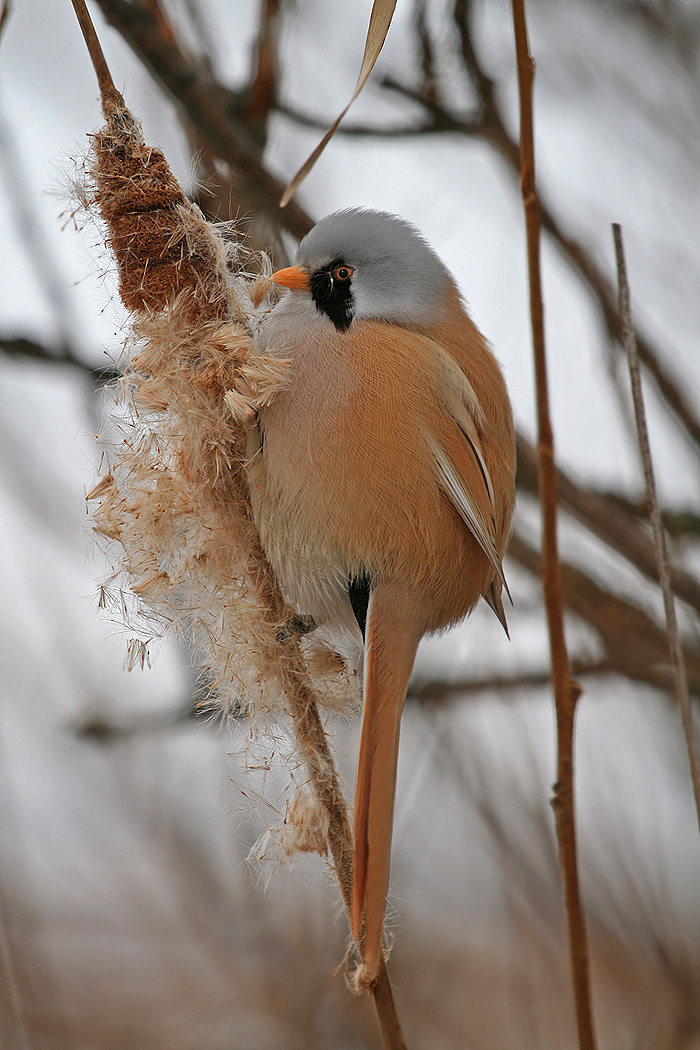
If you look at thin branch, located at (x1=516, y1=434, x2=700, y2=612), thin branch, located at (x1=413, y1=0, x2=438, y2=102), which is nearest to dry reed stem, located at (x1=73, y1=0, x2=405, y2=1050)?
thin branch, located at (x1=516, y1=434, x2=700, y2=612)

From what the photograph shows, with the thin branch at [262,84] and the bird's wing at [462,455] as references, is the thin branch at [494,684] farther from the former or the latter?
the thin branch at [262,84]

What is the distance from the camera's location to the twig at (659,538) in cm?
93

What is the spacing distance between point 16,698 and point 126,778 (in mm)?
396

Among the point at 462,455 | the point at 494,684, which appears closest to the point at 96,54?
the point at 462,455

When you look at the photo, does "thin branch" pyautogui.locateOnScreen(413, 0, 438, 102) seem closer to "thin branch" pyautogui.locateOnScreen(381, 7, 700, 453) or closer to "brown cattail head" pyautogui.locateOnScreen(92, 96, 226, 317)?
"thin branch" pyautogui.locateOnScreen(381, 7, 700, 453)

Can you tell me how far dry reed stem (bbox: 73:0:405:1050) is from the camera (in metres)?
1.34

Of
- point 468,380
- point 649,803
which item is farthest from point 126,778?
point 468,380

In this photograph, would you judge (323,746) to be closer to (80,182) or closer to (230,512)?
(230,512)

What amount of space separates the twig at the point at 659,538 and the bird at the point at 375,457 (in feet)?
1.67

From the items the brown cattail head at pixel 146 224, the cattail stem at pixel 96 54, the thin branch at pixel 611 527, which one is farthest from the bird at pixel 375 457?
the thin branch at pixel 611 527

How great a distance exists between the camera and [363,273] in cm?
160

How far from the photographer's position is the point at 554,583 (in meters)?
0.81

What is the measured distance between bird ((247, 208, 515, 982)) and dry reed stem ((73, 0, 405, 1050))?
6 centimetres

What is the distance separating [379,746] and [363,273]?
867mm
